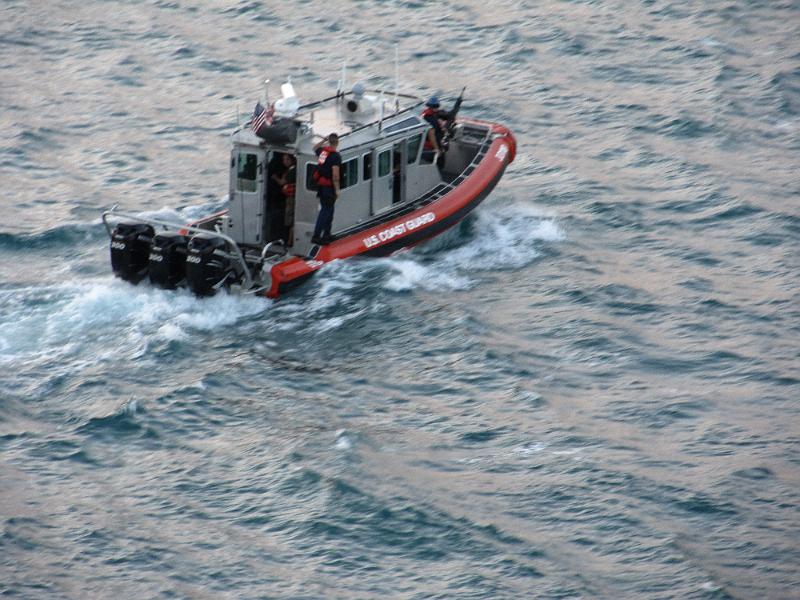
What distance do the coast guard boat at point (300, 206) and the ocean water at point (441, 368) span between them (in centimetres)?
41

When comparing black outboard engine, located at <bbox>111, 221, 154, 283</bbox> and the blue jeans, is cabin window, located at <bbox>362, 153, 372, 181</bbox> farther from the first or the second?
black outboard engine, located at <bbox>111, 221, 154, 283</bbox>

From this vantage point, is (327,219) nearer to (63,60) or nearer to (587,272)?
(587,272)

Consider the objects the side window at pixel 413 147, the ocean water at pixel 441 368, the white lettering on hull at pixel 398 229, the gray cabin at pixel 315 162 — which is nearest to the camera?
the ocean water at pixel 441 368

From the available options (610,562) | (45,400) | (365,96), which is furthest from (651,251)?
(45,400)

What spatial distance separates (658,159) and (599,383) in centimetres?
916

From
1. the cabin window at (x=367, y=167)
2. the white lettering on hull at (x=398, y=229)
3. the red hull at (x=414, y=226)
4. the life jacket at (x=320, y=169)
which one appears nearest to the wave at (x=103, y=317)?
the red hull at (x=414, y=226)

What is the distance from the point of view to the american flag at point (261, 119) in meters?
21.1

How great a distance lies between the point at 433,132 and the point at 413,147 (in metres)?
0.47

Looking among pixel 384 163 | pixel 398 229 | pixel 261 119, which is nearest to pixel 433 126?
pixel 384 163

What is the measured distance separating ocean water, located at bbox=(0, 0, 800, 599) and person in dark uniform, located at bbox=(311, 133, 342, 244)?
75 cm

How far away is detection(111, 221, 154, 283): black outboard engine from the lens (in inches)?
813

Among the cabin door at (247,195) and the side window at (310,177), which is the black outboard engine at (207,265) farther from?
the side window at (310,177)

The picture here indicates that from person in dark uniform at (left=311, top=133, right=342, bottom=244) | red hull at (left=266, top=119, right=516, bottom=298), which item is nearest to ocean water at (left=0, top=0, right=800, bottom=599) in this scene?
red hull at (left=266, top=119, right=516, bottom=298)

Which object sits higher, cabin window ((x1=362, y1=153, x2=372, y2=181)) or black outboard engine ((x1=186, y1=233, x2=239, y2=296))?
cabin window ((x1=362, y1=153, x2=372, y2=181))
